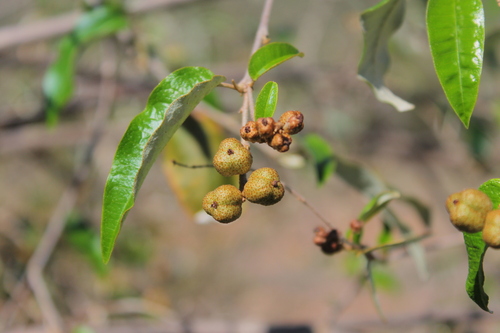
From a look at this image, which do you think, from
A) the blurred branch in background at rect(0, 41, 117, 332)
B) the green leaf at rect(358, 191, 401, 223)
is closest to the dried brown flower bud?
the green leaf at rect(358, 191, 401, 223)

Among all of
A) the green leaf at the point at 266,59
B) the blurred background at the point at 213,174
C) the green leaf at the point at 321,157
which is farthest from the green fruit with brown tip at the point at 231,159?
the blurred background at the point at 213,174

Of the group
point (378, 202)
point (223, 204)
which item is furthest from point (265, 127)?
point (378, 202)

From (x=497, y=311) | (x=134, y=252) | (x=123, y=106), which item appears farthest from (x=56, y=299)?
(x=497, y=311)

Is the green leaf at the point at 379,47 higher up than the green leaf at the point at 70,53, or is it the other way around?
the green leaf at the point at 379,47

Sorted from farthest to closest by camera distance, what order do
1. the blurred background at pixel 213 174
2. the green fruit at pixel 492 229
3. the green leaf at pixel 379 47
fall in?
the blurred background at pixel 213 174 → the green leaf at pixel 379 47 → the green fruit at pixel 492 229

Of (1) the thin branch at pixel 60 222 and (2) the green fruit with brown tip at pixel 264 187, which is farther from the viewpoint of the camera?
(1) the thin branch at pixel 60 222

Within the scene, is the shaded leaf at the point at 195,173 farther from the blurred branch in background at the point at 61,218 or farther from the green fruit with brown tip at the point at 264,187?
the green fruit with brown tip at the point at 264,187

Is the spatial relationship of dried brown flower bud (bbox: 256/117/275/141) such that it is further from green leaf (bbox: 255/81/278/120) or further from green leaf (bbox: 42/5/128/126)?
green leaf (bbox: 42/5/128/126)
